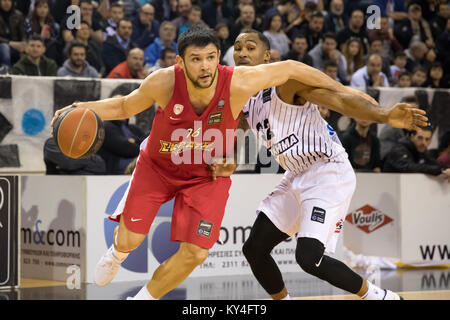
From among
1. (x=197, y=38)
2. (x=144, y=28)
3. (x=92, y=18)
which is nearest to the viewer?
(x=197, y=38)

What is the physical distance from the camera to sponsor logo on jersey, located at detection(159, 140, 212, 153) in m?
4.81

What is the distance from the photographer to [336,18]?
12914 mm

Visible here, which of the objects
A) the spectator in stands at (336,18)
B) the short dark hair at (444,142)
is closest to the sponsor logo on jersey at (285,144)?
the short dark hair at (444,142)

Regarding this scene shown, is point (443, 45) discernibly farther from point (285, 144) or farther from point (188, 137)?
point (188, 137)

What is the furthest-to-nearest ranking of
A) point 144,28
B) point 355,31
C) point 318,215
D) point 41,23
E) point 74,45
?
point 355,31
point 144,28
point 41,23
point 74,45
point 318,215

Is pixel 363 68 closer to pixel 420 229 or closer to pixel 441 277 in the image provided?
pixel 420 229

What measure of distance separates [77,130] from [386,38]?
9.21 meters

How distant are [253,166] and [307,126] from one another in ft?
11.3

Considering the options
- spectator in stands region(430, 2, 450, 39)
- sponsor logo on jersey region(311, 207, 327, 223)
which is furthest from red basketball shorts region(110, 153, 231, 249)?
spectator in stands region(430, 2, 450, 39)

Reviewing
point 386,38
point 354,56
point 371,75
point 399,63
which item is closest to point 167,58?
point 371,75

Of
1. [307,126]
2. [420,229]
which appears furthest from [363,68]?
[307,126]

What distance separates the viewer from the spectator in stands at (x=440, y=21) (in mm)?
13484

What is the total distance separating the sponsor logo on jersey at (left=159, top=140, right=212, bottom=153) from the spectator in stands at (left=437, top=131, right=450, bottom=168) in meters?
5.51

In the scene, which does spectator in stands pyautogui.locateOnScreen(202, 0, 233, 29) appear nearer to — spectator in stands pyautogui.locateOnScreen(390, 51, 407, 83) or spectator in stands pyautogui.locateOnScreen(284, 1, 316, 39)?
spectator in stands pyautogui.locateOnScreen(284, 1, 316, 39)
